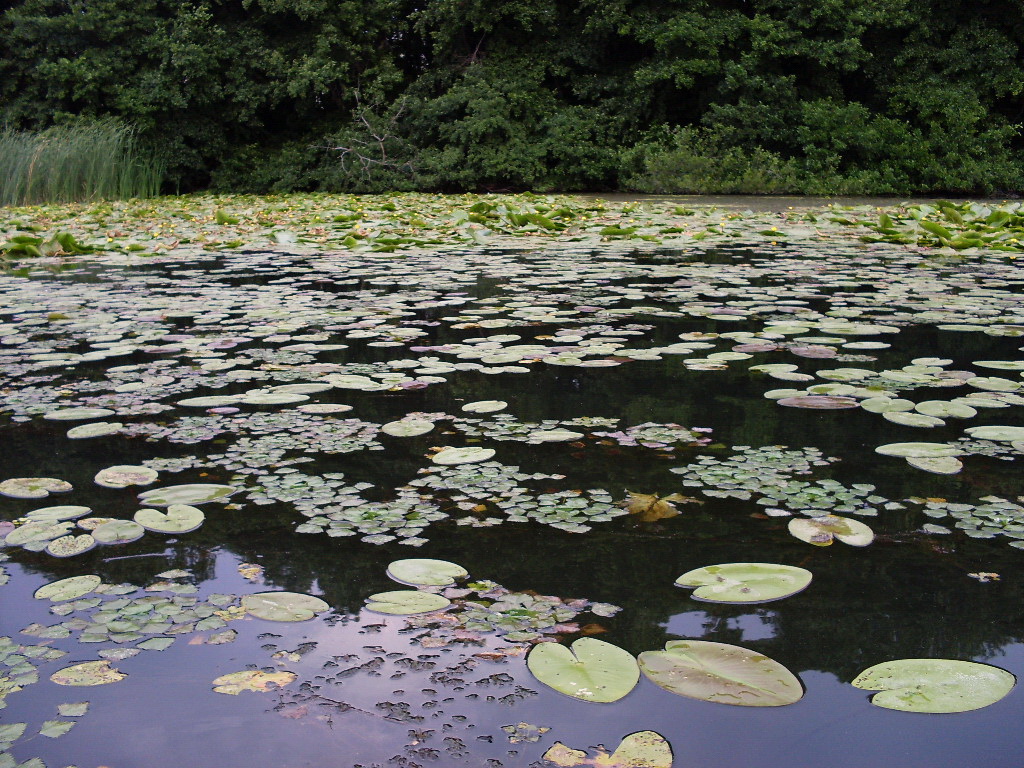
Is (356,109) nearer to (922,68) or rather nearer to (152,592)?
(922,68)

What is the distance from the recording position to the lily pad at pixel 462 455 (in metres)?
1.25

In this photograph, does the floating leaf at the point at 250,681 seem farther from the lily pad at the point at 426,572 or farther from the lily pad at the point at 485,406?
the lily pad at the point at 485,406

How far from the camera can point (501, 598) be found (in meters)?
0.86

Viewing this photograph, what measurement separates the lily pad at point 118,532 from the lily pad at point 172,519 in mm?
13

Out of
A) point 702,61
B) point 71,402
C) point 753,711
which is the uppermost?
point 702,61

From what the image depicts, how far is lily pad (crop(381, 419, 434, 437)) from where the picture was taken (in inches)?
54.9

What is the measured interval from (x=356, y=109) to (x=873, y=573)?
12.4 m

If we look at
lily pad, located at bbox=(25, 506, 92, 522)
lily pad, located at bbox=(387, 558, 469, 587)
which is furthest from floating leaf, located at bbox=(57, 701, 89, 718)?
lily pad, located at bbox=(25, 506, 92, 522)

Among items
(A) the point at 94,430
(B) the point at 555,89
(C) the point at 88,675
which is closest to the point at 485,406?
(A) the point at 94,430

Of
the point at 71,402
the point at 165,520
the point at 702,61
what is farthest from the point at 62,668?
the point at 702,61

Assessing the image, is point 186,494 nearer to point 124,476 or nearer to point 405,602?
point 124,476

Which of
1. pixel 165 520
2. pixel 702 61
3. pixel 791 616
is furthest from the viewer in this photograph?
pixel 702 61

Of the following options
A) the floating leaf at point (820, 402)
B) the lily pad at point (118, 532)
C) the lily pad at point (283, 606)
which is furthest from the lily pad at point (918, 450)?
the lily pad at point (118, 532)

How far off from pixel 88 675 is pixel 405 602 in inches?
10.9
